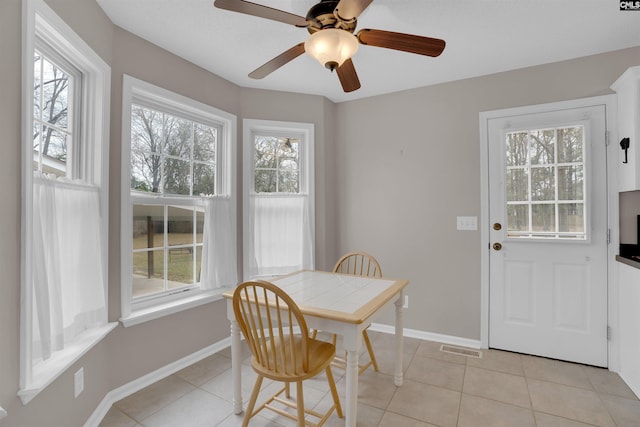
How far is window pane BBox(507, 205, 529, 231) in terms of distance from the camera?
2.71 meters

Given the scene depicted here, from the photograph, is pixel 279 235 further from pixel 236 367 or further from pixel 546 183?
pixel 546 183

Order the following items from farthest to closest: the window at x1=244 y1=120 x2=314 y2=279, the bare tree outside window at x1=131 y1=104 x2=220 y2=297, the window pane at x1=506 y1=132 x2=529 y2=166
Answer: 1. the window at x1=244 y1=120 x2=314 y2=279
2. the window pane at x1=506 y1=132 x2=529 y2=166
3. the bare tree outside window at x1=131 y1=104 x2=220 y2=297

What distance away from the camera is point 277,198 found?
3.19 metres

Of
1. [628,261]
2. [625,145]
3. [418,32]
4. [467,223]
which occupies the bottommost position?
[628,261]

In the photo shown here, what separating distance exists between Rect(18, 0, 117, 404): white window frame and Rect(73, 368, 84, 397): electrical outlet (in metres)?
0.14

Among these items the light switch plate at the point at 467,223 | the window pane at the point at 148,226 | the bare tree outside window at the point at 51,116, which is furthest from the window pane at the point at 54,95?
the light switch plate at the point at 467,223

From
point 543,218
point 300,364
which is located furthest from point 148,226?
point 543,218

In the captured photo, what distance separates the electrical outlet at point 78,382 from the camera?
1.65m

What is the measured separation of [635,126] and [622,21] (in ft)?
2.28

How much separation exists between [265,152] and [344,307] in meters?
2.06

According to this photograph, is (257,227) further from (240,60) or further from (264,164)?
(240,60)

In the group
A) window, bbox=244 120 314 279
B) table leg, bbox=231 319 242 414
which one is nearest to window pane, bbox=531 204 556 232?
window, bbox=244 120 314 279

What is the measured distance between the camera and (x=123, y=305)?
2.10m

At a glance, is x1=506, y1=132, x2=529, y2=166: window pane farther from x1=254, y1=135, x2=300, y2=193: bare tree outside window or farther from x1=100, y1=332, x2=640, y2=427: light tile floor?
x1=254, y1=135, x2=300, y2=193: bare tree outside window
